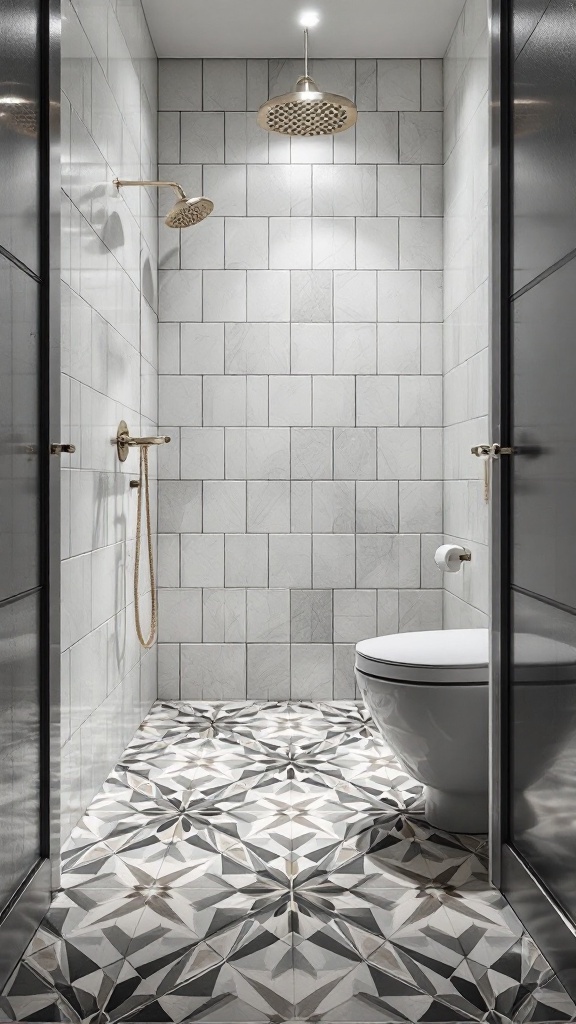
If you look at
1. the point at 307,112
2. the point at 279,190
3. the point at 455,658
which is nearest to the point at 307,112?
the point at 307,112

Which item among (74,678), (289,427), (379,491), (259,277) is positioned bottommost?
(74,678)

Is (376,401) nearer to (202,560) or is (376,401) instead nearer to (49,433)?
(202,560)

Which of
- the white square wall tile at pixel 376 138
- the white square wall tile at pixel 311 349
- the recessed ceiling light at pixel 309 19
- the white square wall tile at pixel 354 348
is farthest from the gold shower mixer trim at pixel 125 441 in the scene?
the recessed ceiling light at pixel 309 19

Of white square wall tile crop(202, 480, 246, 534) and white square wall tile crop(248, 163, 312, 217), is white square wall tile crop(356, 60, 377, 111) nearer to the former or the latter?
white square wall tile crop(248, 163, 312, 217)

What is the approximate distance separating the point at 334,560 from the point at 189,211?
149 centimetres

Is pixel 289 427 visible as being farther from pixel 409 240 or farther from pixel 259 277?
pixel 409 240

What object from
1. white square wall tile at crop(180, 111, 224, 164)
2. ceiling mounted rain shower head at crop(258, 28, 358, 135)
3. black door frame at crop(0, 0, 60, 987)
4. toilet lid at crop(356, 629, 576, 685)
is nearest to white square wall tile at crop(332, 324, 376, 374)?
ceiling mounted rain shower head at crop(258, 28, 358, 135)

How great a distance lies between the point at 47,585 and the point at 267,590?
1.79 metres

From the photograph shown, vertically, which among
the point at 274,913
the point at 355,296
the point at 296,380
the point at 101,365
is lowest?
the point at 274,913

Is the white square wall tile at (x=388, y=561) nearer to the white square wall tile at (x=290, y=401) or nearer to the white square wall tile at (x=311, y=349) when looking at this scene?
the white square wall tile at (x=290, y=401)

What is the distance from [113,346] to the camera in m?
2.47

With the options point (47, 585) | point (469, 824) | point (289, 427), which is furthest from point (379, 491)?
point (47, 585)

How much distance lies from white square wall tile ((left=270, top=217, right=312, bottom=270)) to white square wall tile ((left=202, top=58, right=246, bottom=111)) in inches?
20.4

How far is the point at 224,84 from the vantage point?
334 centimetres
